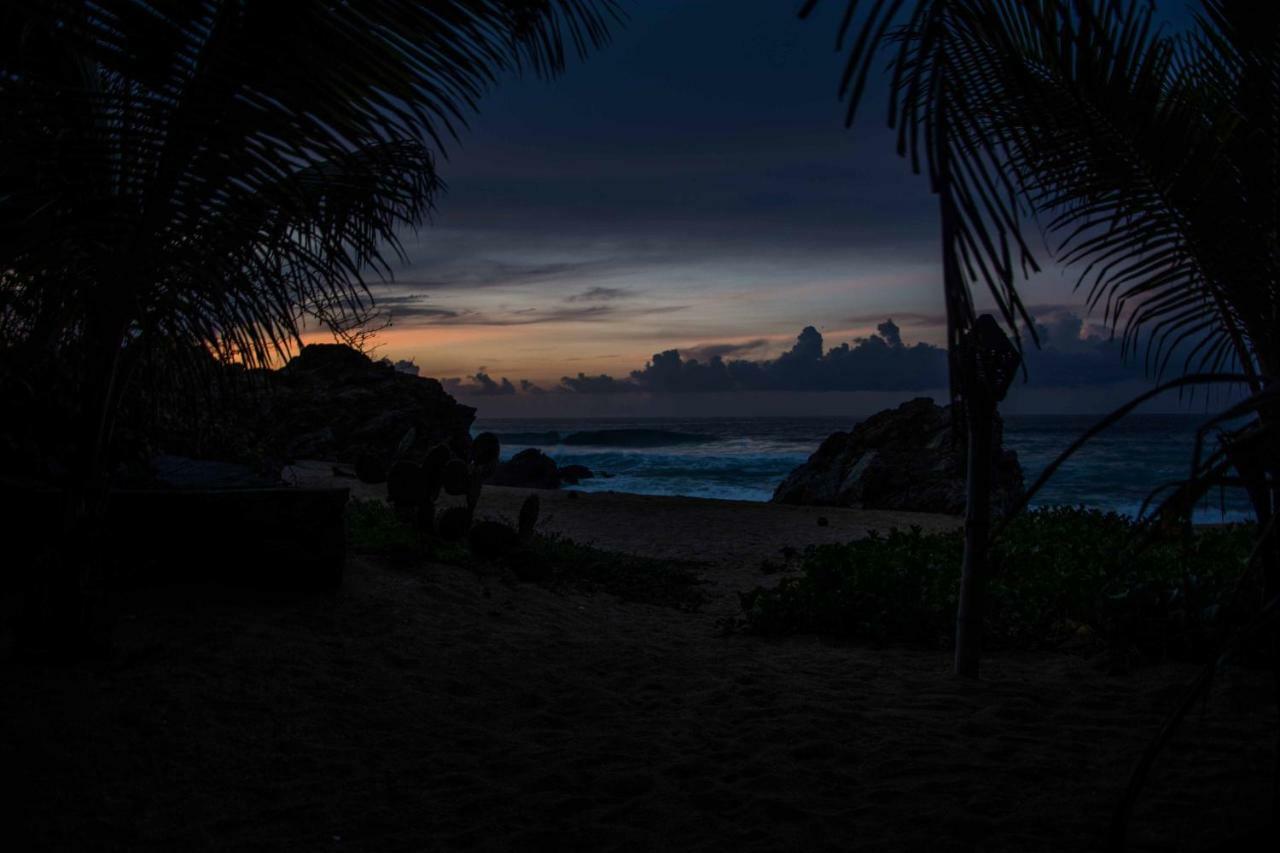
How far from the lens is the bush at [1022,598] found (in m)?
5.82

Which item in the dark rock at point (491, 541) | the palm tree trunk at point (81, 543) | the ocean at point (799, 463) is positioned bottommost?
the ocean at point (799, 463)

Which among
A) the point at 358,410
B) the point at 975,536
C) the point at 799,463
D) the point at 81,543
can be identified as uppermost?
the point at 358,410

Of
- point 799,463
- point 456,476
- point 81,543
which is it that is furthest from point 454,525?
point 799,463

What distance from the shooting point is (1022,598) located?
23.5ft

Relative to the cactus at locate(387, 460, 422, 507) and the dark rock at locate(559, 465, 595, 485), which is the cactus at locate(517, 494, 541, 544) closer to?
the cactus at locate(387, 460, 422, 507)

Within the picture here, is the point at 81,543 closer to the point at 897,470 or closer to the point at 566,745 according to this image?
the point at 566,745

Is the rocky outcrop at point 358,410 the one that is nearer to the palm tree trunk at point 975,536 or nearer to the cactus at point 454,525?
the cactus at point 454,525

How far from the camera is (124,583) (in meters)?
5.93

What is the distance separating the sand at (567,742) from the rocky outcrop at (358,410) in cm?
1726

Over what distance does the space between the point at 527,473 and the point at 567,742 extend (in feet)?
75.8

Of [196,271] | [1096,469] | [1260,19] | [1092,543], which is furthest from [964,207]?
[1096,469]

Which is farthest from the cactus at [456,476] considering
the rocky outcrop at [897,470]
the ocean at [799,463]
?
the rocky outcrop at [897,470]

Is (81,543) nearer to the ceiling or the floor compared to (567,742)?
nearer to the ceiling

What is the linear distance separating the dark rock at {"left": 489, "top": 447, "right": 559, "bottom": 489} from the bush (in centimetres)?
1931
